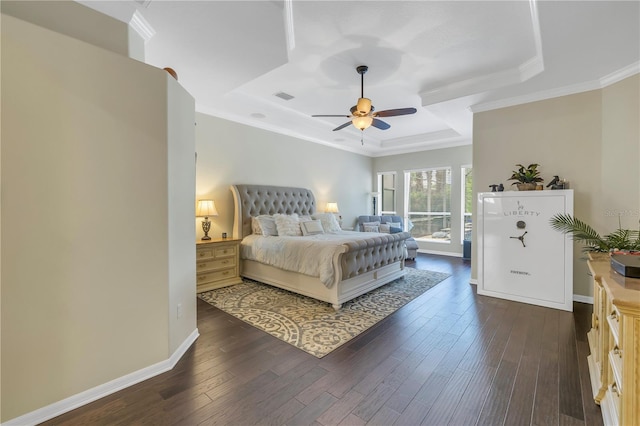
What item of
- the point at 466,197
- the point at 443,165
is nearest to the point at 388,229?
the point at 466,197

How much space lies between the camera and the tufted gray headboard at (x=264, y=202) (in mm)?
4914

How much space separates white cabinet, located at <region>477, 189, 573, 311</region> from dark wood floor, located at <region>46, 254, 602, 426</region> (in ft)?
1.86

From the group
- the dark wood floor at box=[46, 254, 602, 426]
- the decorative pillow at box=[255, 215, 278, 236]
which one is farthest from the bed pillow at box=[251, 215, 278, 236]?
the dark wood floor at box=[46, 254, 602, 426]

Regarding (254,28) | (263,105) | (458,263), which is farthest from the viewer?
(458,263)

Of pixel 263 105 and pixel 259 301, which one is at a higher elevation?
pixel 263 105

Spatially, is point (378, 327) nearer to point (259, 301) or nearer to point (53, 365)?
point (259, 301)

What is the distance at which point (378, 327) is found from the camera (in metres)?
2.95

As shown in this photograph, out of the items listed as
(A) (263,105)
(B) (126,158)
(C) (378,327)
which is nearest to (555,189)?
(C) (378,327)

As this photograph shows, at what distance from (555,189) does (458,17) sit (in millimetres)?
2540

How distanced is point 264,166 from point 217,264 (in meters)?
2.21

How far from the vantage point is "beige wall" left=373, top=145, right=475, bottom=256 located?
6.83 metres

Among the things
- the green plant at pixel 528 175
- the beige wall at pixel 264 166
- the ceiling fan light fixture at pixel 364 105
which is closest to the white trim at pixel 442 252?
the beige wall at pixel 264 166

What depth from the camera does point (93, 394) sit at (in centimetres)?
186

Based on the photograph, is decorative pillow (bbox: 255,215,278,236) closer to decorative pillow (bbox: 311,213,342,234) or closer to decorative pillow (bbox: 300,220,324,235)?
decorative pillow (bbox: 300,220,324,235)
